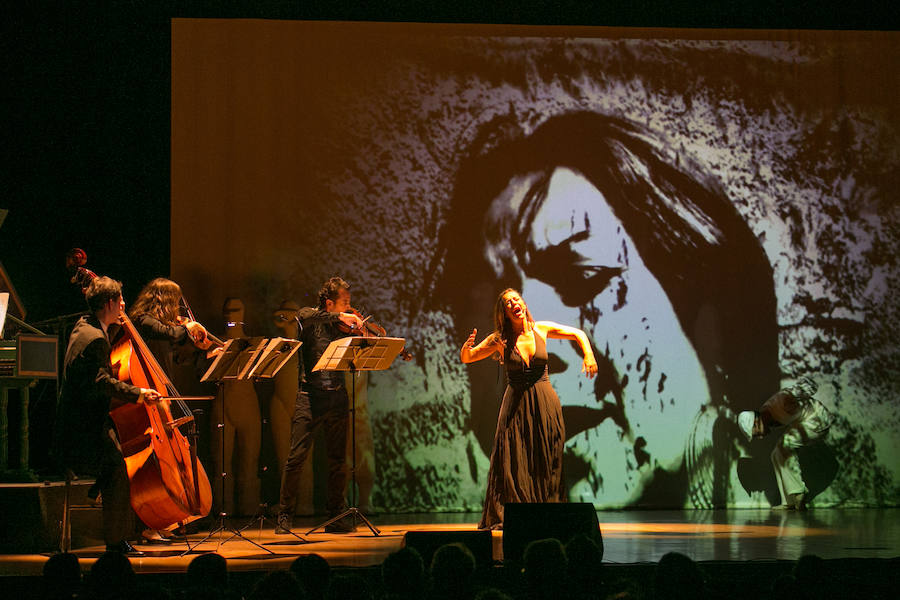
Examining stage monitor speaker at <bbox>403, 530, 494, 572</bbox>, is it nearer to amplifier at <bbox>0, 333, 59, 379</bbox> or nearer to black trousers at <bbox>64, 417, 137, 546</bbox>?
black trousers at <bbox>64, 417, 137, 546</bbox>

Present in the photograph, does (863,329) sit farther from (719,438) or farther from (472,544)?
(472,544)

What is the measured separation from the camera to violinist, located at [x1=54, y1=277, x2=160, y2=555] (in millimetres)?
4688

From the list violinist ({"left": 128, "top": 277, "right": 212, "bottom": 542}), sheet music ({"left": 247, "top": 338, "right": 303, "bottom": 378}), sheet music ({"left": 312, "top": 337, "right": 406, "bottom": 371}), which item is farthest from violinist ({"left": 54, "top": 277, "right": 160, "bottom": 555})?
sheet music ({"left": 312, "top": 337, "right": 406, "bottom": 371})

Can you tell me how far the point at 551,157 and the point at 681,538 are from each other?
3.21m

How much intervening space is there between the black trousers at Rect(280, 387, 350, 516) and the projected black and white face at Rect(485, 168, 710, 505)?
1895 mm

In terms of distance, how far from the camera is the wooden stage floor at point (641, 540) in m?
4.64

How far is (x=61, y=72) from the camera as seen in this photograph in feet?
22.9

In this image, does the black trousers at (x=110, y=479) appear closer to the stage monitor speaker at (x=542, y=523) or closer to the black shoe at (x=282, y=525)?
the black shoe at (x=282, y=525)

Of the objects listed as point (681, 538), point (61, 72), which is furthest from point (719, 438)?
point (61, 72)

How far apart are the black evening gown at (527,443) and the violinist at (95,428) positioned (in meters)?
2.18

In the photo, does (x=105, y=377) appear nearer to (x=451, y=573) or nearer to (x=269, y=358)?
(x=269, y=358)

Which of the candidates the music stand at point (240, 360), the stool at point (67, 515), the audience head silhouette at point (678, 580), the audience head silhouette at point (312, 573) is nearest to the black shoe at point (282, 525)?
the music stand at point (240, 360)

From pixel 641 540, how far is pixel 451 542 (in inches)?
104

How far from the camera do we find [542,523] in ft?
11.8
